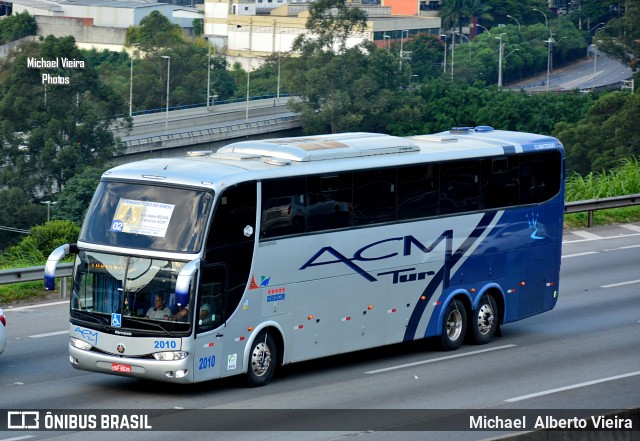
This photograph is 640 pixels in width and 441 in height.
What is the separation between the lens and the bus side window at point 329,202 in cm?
1645

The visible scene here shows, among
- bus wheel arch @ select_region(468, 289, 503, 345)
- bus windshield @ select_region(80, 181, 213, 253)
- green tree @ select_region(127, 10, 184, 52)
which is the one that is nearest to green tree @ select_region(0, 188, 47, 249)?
green tree @ select_region(127, 10, 184, 52)

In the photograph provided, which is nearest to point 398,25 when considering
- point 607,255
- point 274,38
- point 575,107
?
point 274,38

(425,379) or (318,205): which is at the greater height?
(318,205)

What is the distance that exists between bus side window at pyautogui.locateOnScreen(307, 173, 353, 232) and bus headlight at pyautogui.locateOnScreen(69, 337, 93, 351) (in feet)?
10.6

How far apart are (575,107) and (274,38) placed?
55.7 meters

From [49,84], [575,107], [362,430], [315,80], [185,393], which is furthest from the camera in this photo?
[315,80]

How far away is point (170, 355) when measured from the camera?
14930 mm

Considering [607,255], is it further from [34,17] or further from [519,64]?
[34,17]

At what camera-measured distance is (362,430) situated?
45.0 ft

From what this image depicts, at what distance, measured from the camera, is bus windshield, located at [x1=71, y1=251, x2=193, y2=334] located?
1489 centimetres

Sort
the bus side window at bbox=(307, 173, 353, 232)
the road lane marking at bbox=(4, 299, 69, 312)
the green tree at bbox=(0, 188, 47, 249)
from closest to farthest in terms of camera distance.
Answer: the bus side window at bbox=(307, 173, 353, 232) < the road lane marking at bbox=(4, 299, 69, 312) < the green tree at bbox=(0, 188, 47, 249)

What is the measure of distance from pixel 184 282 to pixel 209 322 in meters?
1.12

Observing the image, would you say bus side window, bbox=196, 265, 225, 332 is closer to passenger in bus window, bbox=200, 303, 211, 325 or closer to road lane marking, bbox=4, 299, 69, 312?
passenger in bus window, bbox=200, 303, 211, 325

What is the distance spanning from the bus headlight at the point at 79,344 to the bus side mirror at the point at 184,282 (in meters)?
1.71
